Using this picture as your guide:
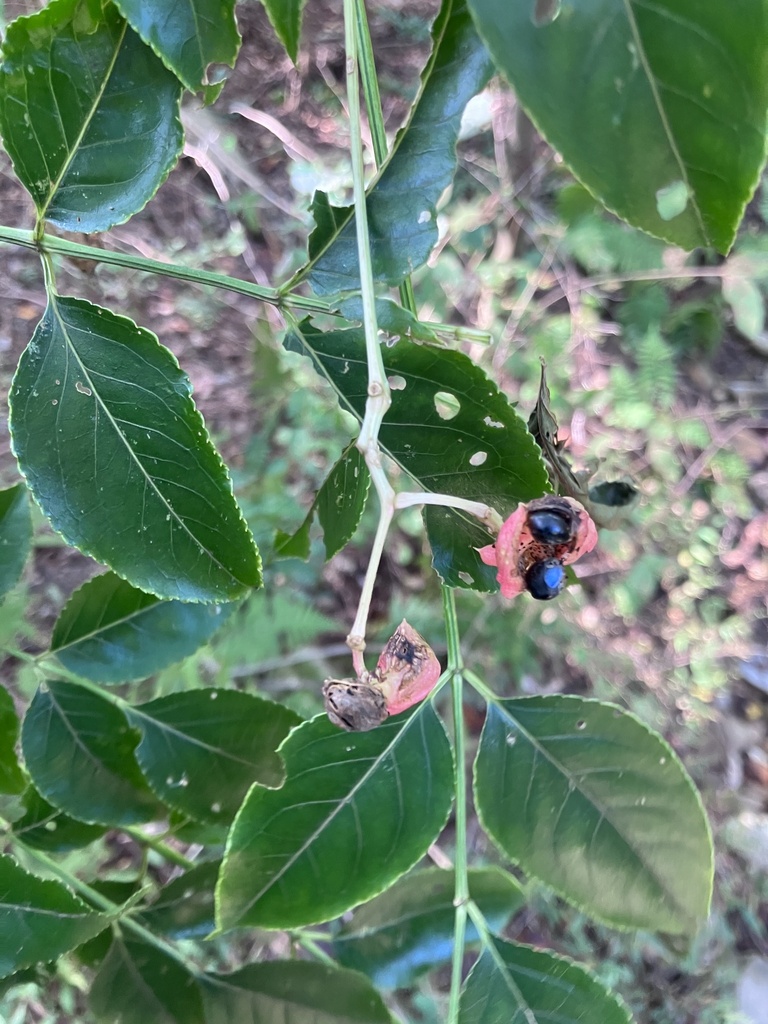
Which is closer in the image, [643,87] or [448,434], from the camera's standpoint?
[643,87]

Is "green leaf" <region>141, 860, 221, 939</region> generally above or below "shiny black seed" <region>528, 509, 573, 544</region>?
below

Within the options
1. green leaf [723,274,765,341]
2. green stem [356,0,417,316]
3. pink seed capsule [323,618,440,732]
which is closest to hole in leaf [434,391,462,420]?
green stem [356,0,417,316]

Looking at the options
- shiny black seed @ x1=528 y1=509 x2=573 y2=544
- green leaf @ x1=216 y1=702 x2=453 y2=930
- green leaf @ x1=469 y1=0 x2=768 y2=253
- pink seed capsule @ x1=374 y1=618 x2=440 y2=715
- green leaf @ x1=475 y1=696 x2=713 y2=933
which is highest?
green leaf @ x1=469 y1=0 x2=768 y2=253

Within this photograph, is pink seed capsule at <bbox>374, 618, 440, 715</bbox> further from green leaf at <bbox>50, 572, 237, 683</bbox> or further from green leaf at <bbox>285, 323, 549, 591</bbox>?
green leaf at <bbox>50, 572, 237, 683</bbox>

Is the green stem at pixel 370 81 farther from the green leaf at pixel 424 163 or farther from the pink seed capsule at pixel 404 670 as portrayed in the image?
the pink seed capsule at pixel 404 670

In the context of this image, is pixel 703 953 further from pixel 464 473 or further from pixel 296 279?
pixel 296 279

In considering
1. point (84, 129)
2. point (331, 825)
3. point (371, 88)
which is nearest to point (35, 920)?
point (331, 825)

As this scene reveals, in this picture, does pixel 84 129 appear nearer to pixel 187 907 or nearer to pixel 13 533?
pixel 13 533
